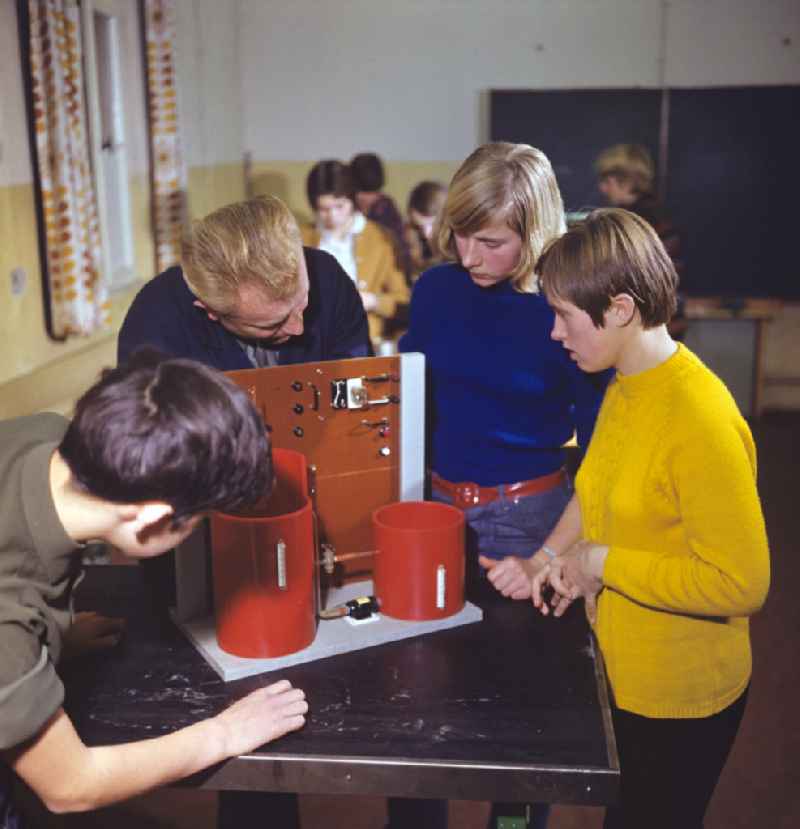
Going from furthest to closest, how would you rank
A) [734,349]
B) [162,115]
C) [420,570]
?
[734,349] → [162,115] → [420,570]

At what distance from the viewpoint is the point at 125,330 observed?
5.22 ft

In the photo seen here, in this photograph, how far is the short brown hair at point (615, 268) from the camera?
1299mm

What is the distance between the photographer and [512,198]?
Result: 1.59 metres

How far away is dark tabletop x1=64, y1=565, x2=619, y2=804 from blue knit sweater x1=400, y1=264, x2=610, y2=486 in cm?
38

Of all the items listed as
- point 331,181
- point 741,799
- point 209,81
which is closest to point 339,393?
point 741,799

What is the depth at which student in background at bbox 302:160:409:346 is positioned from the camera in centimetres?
378

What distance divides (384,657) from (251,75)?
5.51m

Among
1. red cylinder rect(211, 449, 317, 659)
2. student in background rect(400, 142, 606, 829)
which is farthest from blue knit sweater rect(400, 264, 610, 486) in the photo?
red cylinder rect(211, 449, 317, 659)

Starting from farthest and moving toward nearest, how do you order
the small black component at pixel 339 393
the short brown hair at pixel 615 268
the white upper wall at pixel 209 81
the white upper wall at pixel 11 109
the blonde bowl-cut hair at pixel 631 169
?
the white upper wall at pixel 209 81 < the blonde bowl-cut hair at pixel 631 169 < the white upper wall at pixel 11 109 < the small black component at pixel 339 393 < the short brown hair at pixel 615 268

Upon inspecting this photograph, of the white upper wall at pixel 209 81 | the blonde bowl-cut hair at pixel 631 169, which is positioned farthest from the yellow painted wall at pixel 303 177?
the blonde bowl-cut hair at pixel 631 169

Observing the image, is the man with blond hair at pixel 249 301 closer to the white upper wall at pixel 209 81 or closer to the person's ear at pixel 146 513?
the person's ear at pixel 146 513

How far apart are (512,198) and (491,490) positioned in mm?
513

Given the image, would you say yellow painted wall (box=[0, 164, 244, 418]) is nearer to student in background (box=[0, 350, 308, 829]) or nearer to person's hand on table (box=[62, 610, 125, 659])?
person's hand on table (box=[62, 610, 125, 659])

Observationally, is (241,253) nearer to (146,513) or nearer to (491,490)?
(146,513)
